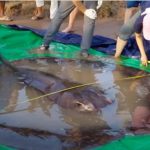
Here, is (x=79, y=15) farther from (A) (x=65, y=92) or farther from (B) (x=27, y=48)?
(A) (x=65, y=92)

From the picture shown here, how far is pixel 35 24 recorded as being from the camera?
7.29m

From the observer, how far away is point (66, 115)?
326 centimetres

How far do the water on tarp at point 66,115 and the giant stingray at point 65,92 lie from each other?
5 cm

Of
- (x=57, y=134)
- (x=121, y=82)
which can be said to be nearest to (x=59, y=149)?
(x=57, y=134)

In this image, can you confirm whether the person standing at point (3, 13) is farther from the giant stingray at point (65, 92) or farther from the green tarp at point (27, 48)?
the giant stingray at point (65, 92)

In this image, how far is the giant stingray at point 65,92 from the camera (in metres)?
3.36

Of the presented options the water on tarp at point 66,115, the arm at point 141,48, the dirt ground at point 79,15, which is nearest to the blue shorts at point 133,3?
the arm at point 141,48

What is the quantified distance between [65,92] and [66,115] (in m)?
0.35

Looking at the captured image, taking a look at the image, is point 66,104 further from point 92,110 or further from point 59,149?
point 59,149

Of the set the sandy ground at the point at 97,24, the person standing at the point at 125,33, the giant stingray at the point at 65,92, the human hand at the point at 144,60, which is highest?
the person standing at the point at 125,33

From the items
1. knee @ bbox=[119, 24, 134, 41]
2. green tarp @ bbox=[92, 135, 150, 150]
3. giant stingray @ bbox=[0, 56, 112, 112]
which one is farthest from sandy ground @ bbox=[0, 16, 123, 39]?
green tarp @ bbox=[92, 135, 150, 150]

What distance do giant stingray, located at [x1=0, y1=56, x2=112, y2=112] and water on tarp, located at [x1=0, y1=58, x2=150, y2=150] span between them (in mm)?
54

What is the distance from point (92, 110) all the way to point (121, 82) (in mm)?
864

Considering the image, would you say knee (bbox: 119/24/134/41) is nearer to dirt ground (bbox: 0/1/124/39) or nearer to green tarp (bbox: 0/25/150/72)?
green tarp (bbox: 0/25/150/72)
